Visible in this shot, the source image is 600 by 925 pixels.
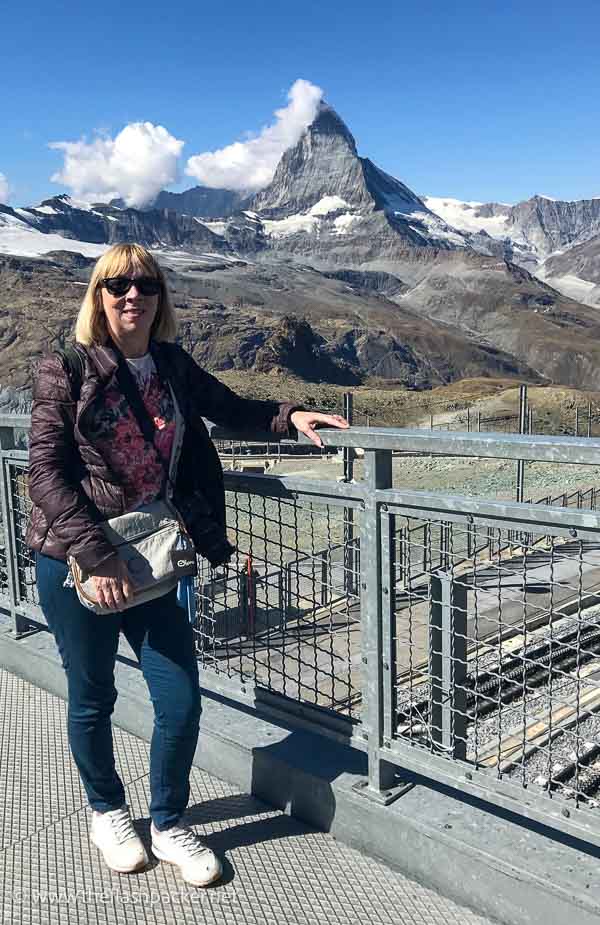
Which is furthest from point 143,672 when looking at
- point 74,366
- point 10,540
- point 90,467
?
point 10,540

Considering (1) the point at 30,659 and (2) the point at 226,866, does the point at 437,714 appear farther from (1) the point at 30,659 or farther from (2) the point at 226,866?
(1) the point at 30,659

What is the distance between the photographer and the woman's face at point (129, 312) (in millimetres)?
2285

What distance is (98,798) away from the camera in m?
2.52

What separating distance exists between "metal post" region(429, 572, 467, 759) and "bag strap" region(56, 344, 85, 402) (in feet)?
3.69

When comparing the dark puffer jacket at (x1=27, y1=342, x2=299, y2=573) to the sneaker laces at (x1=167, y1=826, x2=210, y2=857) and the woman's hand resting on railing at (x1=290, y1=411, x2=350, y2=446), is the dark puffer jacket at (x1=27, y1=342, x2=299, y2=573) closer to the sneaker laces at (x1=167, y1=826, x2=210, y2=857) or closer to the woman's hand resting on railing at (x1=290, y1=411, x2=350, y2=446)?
the woman's hand resting on railing at (x1=290, y1=411, x2=350, y2=446)

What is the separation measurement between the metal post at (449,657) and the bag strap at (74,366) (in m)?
1.13

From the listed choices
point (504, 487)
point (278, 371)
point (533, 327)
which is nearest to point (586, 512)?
point (504, 487)

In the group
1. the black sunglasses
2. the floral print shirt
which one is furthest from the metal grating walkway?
the black sunglasses

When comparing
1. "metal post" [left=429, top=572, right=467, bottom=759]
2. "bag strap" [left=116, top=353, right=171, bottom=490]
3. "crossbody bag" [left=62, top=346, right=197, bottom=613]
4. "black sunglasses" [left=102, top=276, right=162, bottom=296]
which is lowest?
"metal post" [left=429, top=572, right=467, bottom=759]

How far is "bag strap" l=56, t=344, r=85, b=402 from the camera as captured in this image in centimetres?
218

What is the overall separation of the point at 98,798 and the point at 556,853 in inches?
50.7

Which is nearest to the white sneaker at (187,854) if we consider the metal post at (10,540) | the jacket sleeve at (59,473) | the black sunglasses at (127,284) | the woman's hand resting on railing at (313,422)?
the jacket sleeve at (59,473)

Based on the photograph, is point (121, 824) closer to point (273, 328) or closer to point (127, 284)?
point (127, 284)

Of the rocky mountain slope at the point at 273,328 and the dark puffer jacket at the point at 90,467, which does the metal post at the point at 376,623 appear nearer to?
the dark puffer jacket at the point at 90,467
